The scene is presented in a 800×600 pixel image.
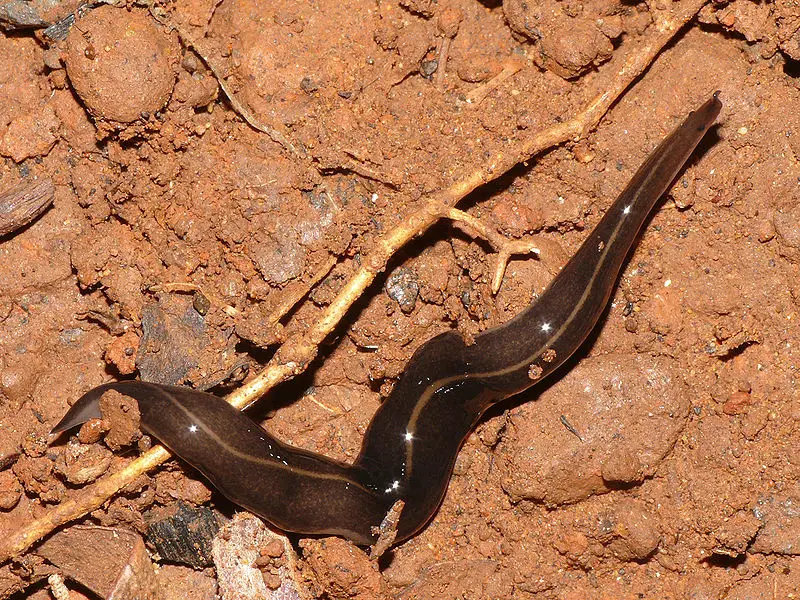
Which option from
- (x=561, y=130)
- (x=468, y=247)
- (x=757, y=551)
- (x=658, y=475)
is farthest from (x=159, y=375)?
(x=757, y=551)

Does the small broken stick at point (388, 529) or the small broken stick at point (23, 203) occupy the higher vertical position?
the small broken stick at point (23, 203)

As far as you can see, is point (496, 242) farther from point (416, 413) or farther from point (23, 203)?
point (23, 203)

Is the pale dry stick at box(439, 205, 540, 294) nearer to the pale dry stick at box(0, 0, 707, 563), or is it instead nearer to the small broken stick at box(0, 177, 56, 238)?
the pale dry stick at box(0, 0, 707, 563)

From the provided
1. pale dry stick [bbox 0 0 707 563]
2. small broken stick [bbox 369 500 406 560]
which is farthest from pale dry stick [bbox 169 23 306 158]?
small broken stick [bbox 369 500 406 560]

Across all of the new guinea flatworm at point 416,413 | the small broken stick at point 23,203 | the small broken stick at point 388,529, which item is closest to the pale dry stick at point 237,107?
the small broken stick at point 23,203

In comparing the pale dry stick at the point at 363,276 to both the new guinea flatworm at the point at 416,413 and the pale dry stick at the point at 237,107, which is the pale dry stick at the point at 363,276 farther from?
the pale dry stick at the point at 237,107
